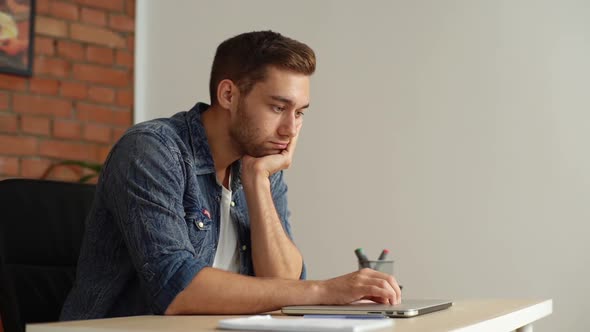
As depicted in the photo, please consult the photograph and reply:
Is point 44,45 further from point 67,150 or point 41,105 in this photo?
point 67,150

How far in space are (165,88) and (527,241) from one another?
62.6 inches

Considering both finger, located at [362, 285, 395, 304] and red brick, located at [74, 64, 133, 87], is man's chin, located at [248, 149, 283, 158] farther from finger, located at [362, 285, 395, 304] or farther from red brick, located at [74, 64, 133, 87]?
red brick, located at [74, 64, 133, 87]

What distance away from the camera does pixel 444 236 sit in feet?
8.88

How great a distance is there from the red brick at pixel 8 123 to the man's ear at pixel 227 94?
1317 millimetres

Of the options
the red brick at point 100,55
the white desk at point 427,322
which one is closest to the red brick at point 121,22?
the red brick at point 100,55

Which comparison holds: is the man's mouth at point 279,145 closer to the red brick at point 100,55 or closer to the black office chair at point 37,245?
the black office chair at point 37,245

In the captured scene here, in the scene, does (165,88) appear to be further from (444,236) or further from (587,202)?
(587,202)

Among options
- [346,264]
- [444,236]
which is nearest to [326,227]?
[346,264]

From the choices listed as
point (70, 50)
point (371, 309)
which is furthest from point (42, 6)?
point (371, 309)

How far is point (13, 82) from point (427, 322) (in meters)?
2.24

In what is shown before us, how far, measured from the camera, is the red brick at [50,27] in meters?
3.05

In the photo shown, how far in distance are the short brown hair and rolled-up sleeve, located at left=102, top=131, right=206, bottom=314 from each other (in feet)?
1.03

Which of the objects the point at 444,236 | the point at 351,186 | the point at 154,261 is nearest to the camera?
the point at 154,261

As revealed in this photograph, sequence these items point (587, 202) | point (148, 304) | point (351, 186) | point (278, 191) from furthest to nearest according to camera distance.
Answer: point (351, 186), point (587, 202), point (278, 191), point (148, 304)
